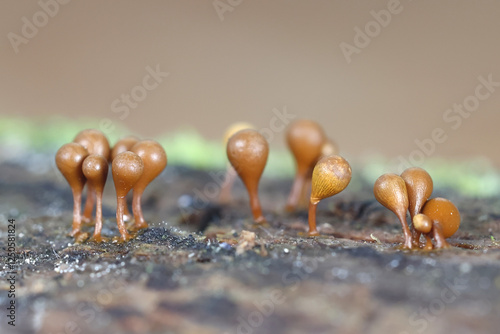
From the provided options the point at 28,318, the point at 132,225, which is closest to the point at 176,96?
the point at 132,225

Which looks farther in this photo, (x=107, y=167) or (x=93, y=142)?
(x=93, y=142)

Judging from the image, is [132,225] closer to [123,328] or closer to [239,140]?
[239,140]

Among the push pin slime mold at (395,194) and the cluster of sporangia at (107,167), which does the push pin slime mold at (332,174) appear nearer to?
the push pin slime mold at (395,194)

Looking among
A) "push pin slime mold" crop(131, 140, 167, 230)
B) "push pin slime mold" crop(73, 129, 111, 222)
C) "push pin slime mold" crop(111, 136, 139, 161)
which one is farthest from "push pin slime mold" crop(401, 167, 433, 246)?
"push pin slime mold" crop(73, 129, 111, 222)

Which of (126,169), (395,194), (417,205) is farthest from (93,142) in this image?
(417,205)

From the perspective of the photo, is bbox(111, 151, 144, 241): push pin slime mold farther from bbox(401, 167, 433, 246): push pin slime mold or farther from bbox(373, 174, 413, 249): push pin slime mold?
bbox(401, 167, 433, 246): push pin slime mold

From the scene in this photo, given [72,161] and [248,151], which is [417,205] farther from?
[72,161]

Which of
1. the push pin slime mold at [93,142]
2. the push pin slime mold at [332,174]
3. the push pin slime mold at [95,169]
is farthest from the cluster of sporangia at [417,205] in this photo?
the push pin slime mold at [93,142]
